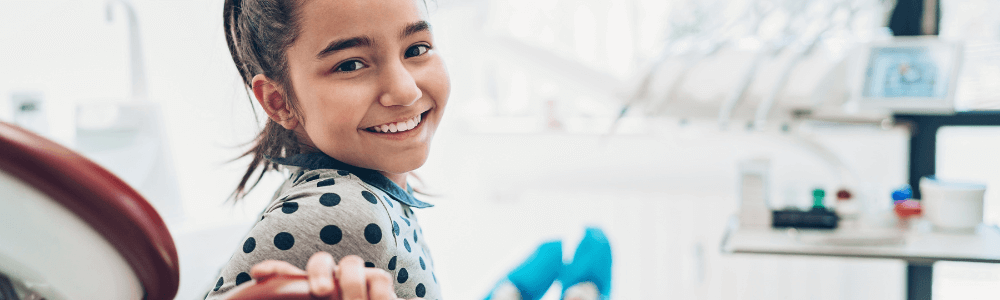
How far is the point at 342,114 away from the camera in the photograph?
45 cm

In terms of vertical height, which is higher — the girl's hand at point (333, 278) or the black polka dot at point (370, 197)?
the black polka dot at point (370, 197)

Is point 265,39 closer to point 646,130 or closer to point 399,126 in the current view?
point 399,126

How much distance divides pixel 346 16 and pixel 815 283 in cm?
190

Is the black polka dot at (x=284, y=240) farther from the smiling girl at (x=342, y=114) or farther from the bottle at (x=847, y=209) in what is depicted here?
the bottle at (x=847, y=209)

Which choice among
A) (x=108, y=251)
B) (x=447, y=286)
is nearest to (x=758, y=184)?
(x=447, y=286)

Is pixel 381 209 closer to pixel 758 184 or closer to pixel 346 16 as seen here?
pixel 346 16

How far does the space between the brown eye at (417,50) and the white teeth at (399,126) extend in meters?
0.05

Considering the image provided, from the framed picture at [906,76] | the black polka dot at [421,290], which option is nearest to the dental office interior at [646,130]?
the framed picture at [906,76]

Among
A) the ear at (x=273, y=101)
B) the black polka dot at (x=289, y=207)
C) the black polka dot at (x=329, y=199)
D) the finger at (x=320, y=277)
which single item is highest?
the ear at (x=273, y=101)

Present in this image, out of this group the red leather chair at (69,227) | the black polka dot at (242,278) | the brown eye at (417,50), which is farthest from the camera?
the brown eye at (417,50)

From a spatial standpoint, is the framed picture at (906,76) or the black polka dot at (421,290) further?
the framed picture at (906,76)

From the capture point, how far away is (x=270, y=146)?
Answer: 0.56m

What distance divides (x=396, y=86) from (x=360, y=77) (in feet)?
0.09

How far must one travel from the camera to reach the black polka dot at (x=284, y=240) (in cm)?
40
